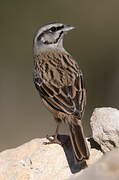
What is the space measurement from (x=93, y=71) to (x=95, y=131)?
8.56 m

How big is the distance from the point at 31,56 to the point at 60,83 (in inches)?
313

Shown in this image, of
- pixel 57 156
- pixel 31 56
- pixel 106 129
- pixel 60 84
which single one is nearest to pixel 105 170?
pixel 106 129

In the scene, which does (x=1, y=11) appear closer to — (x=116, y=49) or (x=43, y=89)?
(x=116, y=49)

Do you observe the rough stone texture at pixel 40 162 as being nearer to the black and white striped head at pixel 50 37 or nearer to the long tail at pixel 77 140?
the long tail at pixel 77 140

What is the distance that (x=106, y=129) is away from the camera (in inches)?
348

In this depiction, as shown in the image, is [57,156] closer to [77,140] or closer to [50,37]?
[77,140]

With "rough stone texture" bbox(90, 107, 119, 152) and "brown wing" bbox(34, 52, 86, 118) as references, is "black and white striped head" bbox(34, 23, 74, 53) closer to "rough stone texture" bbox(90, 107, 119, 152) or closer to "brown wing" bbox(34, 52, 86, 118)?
"brown wing" bbox(34, 52, 86, 118)

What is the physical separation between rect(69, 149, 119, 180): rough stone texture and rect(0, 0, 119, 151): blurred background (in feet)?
26.4

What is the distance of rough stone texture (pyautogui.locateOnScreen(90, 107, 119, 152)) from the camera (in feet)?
28.9

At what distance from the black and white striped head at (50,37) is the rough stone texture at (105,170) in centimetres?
447

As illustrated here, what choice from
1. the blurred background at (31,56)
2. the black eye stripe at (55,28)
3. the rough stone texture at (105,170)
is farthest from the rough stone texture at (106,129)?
the blurred background at (31,56)

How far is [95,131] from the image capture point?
8969mm

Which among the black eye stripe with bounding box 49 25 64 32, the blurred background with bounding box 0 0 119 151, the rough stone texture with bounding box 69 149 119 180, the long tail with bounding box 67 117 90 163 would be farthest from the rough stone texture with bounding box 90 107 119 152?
the blurred background with bounding box 0 0 119 151

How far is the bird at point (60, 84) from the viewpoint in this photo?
9.36m
